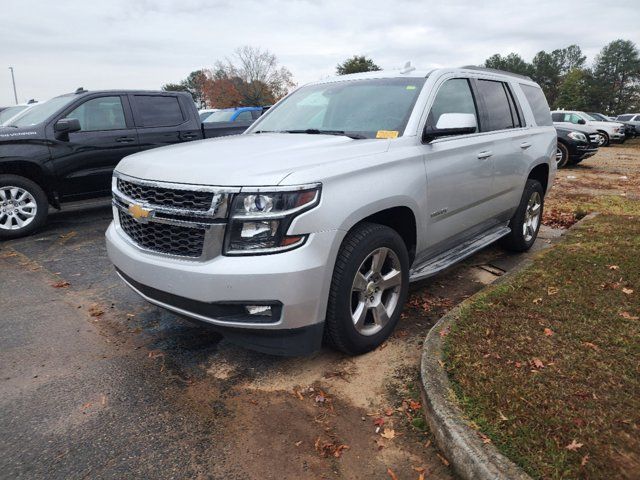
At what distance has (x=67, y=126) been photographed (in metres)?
6.06

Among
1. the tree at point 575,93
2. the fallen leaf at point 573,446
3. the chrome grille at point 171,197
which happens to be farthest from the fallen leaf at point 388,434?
the tree at point 575,93

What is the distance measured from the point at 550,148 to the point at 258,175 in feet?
14.1

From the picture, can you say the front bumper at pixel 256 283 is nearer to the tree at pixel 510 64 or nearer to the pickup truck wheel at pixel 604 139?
the pickup truck wheel at pixel 604 139

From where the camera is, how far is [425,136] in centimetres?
331

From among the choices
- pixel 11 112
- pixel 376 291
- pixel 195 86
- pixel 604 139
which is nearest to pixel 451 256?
pixel 376 291

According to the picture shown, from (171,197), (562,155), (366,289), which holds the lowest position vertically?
(562,155)

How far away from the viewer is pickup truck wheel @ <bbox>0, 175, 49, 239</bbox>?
6008mm

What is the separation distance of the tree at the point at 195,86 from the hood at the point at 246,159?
4578 cm

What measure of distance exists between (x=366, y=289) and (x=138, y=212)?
1.49m

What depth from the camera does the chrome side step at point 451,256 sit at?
349 centimetres

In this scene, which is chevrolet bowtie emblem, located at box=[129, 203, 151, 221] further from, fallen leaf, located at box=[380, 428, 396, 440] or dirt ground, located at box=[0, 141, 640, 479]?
fallen leaf, located at box=[380, 428, 396, 440]

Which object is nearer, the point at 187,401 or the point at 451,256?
the point at 187,401

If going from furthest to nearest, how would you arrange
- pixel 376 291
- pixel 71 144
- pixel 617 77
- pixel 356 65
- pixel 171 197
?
pixel 617 77 → pixel 356 65 → pixel 71 144 → pixel 376 291 → pixel 171 197

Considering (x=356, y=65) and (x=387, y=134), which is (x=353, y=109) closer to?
(x=387, y=134)
